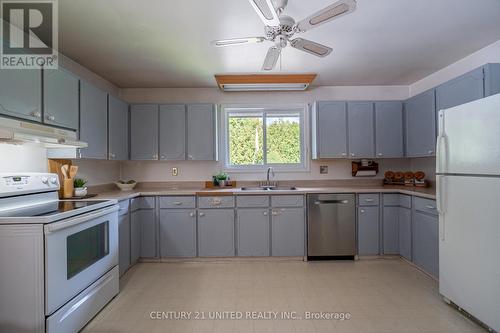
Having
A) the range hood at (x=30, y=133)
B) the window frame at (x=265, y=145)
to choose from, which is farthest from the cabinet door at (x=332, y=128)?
the range hood at (x=30, y=133)

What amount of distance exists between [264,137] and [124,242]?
2341 mm

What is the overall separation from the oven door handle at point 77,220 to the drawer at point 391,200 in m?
3.13

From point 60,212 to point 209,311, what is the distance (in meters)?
1.38

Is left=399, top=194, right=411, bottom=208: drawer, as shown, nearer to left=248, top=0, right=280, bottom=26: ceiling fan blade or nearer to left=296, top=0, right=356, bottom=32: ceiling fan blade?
left=296, top=0, right=356, bottom=32: ceiling fan blade

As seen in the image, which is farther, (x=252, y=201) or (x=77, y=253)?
(x=252, y=201)

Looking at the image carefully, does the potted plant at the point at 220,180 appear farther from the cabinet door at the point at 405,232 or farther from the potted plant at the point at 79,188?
the cabinet door at the point at 405,232

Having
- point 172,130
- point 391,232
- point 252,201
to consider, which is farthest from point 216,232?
point 391,232

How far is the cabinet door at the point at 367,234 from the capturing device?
3.22 m

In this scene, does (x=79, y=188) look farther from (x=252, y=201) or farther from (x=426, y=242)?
(x=426, y=242)

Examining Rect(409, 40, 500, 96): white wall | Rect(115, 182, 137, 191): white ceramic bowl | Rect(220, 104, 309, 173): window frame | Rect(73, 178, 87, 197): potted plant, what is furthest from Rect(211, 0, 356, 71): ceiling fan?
Rect(115, 182, 137, 191): white ceramic bowl

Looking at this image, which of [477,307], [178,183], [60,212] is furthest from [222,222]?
[477,307]

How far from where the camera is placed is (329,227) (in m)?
3.18

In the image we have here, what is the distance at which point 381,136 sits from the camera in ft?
11.5

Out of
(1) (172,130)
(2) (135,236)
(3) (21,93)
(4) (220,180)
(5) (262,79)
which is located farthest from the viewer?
(4) (220,180)
